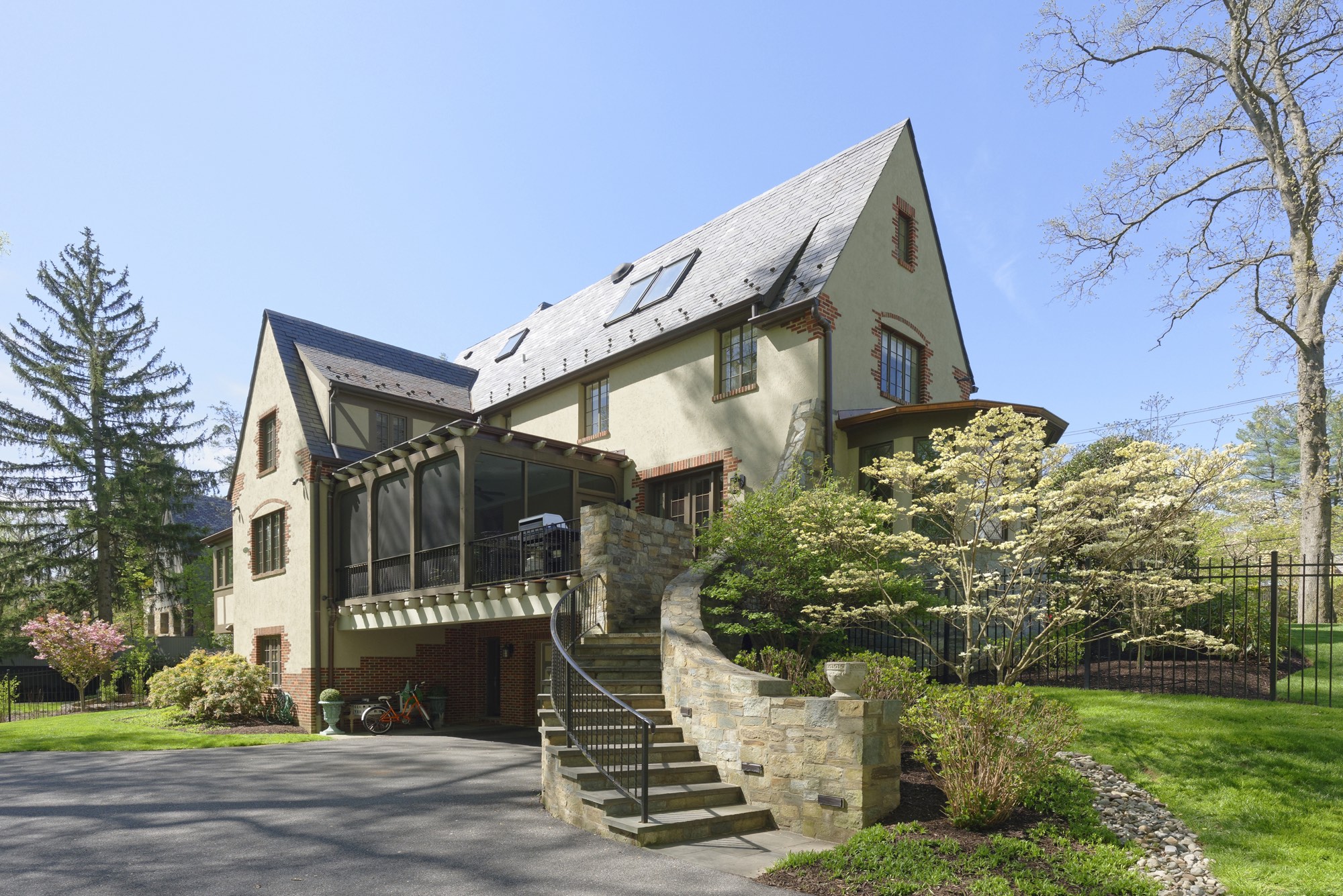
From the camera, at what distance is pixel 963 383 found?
18500 millimetres

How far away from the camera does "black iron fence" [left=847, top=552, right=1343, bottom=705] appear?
9.48 metres

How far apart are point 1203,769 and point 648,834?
4.78 m

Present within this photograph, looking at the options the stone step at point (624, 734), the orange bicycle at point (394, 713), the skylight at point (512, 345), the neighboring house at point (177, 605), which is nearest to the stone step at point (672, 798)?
the stone step at point (624, 734)

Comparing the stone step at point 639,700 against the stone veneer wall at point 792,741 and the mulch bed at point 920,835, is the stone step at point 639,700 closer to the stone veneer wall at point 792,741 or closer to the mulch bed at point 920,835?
the stone veneer wall at point 792,741

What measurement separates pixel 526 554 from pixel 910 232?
1042 centimetres

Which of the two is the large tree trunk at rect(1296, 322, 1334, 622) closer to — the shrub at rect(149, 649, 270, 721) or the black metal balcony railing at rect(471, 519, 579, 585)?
the black metal balcony railing at rect(471, 519, 579, 585)

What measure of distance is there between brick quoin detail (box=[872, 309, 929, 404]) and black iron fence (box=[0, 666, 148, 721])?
71.2 ft

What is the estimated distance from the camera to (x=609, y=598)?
11945 millimetres

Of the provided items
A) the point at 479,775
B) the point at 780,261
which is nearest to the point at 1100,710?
the point at 479,775

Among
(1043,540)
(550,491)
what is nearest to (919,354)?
(550,491)

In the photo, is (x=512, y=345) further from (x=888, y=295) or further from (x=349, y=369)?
(x=888, y=295)

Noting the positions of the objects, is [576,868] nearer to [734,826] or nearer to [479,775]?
[734,826]

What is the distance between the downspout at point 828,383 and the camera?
46.3ft

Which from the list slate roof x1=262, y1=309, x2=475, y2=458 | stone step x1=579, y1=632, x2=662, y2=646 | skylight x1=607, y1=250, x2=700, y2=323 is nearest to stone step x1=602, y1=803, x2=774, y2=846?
stone step x1=579, y1=632, x2=662, y2=646
